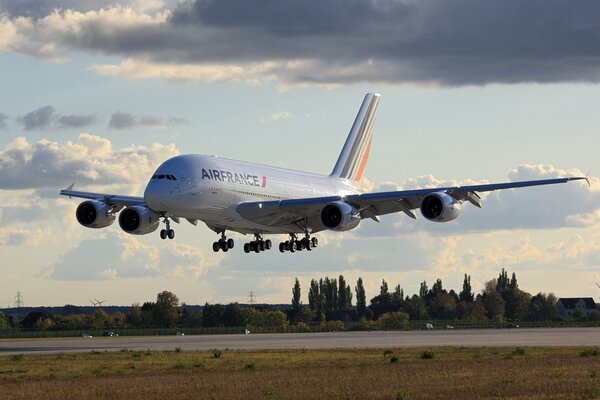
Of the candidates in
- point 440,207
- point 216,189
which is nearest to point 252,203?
point 216,189

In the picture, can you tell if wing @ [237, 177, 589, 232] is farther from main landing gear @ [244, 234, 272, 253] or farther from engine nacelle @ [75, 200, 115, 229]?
engine nacelle @ [75, 200, 115, 229]

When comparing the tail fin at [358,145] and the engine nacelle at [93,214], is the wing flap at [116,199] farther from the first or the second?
the tail fin at [358,145]

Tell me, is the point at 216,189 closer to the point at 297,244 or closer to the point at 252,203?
the point at 252,203

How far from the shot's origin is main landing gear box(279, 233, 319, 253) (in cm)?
10025

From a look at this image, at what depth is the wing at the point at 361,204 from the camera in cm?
8900

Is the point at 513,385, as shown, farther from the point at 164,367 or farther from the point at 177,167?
the point at 177,167

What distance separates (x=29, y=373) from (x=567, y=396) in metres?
37.3

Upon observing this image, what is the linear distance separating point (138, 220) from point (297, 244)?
15.8 m

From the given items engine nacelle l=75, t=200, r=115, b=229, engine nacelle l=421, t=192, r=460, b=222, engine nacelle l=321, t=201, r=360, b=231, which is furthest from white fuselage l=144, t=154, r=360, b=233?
engine nacelle l=421, t=192, r=460, b=222

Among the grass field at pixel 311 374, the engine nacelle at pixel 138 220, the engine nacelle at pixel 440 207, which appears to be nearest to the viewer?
the grass field at pixel 311 374

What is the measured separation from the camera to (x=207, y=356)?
90.0 metres

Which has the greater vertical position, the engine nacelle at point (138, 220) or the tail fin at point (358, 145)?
the tail fin at point (358, 145)

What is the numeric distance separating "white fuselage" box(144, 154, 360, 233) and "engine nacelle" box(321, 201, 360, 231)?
4108 millimetres

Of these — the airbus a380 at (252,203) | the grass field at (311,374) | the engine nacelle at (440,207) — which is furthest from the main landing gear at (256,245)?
the engine nacelle at (440,207)
